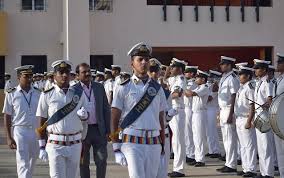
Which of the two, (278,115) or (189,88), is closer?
(278,115)

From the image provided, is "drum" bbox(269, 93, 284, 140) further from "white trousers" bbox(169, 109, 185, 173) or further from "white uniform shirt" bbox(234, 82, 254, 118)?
"white trousers" bbox(169, 109, 185, 173)

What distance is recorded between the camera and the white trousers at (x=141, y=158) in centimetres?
662

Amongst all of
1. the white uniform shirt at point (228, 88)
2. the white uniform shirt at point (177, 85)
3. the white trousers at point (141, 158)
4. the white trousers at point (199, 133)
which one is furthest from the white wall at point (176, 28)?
the white trousers at point (141, 158)

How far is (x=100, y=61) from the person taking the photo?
27484mm

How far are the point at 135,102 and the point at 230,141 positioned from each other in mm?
5252

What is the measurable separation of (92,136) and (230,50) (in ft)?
74.1

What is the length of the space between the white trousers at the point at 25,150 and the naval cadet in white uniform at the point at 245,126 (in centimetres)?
388

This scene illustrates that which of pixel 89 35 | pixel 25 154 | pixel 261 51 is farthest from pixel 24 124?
pixel 261 51

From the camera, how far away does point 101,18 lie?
2727cm

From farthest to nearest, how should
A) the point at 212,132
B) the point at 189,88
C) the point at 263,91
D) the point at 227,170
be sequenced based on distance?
the point at 212,132 < the point at 189,88 < the point at 227,170 < the point at 263,91

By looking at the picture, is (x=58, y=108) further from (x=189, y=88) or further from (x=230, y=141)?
(x=189, y=88)

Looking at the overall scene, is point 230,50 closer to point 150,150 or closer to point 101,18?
point 101,18

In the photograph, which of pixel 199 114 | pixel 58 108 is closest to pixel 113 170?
pixel 199 114

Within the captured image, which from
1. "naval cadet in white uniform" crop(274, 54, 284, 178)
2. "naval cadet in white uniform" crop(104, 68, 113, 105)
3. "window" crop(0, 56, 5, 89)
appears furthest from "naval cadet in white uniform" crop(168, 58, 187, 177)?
"window" crop(0, 56, 5, 89)
